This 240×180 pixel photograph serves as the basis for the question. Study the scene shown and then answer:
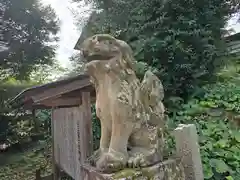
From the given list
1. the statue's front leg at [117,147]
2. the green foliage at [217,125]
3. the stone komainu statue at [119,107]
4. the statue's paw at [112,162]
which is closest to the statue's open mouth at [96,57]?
the stone komainu statue at [119,107]

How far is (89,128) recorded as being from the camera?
131 inches

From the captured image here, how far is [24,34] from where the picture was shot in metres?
9.23

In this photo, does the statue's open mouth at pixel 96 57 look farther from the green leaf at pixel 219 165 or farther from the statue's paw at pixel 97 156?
the green leaf at pixel 219 165

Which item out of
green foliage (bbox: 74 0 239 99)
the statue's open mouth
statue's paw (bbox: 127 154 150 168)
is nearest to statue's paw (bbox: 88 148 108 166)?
statue's paw (bbox: 127 154 150 168)

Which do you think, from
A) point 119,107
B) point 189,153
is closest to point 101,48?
point 119,107

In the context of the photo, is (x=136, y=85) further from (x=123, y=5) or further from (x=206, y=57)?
(x=123, y=5)

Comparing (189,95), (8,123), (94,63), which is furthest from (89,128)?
(8,123)

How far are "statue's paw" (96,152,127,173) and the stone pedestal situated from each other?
0.04 m

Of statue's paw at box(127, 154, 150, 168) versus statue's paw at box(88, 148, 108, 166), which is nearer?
statue's paw at box(127, 154, 150, 168)

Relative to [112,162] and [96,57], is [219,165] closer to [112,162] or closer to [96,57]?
[112,162]

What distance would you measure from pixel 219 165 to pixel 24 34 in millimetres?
8425

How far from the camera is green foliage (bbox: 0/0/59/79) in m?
8.90

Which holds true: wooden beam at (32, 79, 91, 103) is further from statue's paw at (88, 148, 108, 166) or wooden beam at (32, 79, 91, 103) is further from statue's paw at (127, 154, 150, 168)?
statue's paw at (127, 154, 150, 168)

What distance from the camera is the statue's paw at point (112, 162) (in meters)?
2.07
